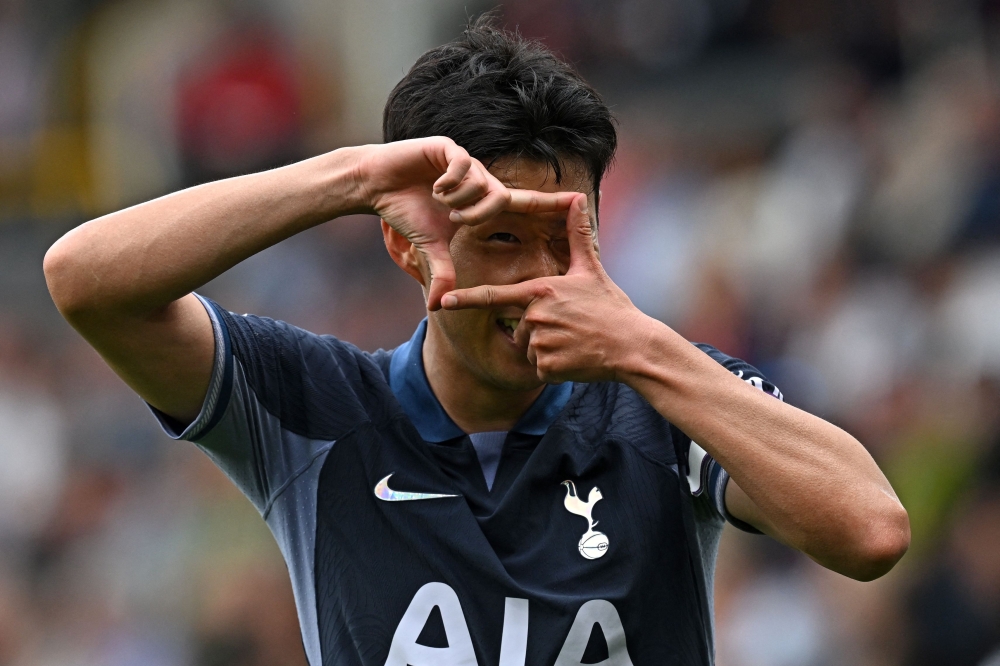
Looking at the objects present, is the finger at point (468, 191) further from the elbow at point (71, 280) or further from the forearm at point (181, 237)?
the elbow at point (71, 280)

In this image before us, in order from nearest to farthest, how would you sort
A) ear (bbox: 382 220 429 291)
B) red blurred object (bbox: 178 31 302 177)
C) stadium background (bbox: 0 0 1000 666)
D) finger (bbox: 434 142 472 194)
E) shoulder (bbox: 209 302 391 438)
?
finger (bbox: 434 142 472 194), shoulder (bbox: 209 302 391 438), ear (bbox: 382 220 429 291), stadium background (bbox: 0 0 1000 666), red blurred object (bbox: 178 31 302 177)

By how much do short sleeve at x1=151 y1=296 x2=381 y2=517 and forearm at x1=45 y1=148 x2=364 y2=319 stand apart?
0.72ft

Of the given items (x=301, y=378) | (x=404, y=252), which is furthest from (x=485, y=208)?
(x=301, y=378)

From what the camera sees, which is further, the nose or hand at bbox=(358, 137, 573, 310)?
the nose

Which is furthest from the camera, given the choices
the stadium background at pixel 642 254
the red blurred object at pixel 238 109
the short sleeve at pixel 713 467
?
the red blurred object at pixel 238 109

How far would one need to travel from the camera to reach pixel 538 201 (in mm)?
2053

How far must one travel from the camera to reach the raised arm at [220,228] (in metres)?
1.99

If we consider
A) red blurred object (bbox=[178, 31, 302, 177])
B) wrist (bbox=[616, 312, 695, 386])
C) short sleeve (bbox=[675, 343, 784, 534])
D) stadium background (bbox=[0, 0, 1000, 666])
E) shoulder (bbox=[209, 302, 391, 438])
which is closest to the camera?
wrist (bbox=[616, 312, 695, 386])

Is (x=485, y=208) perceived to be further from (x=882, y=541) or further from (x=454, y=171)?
(x=882, y=541)

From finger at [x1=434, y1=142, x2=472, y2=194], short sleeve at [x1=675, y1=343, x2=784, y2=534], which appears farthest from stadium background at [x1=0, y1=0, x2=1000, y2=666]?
finger at [x1=434, y1=142, x2=472, y2=194]

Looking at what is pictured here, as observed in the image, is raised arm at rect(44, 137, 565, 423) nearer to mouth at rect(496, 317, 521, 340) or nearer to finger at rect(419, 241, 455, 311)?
finger at rect(419, 241, 455, 311)

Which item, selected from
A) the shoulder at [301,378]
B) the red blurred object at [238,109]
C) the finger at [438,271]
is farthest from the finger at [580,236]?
the red blurred object at [238,109]

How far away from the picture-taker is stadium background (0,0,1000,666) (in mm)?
4961

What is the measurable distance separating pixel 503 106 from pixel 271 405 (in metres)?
0.76
